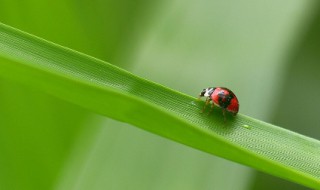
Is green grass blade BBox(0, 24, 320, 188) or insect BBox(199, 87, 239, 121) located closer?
green grass blade BBox(0, 24, 320, 188)

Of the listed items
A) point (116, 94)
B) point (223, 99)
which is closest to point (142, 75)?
point (223, 99)

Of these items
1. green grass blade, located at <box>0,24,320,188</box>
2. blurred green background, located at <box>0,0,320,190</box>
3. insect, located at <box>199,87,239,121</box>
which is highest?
green grass blade, located at <box>0,24,320,188</box>

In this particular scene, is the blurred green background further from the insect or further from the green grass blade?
the green grass blade

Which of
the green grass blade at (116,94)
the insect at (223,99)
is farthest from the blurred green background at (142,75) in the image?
the green grass blade at (116,94)

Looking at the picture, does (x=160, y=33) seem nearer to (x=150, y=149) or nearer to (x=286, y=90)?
(x=150, y=149)

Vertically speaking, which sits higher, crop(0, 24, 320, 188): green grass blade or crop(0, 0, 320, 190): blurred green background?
crop(0, 24, 320, 188): green grass blade

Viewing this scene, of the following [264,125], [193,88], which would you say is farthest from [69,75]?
[193,88]

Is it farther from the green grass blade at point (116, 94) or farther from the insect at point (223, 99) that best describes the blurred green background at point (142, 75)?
the green grass blade at point (116, 94)

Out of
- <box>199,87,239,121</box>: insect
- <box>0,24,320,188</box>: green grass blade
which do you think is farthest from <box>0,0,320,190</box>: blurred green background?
<box>0,24,320,188</box>: green grass blade
